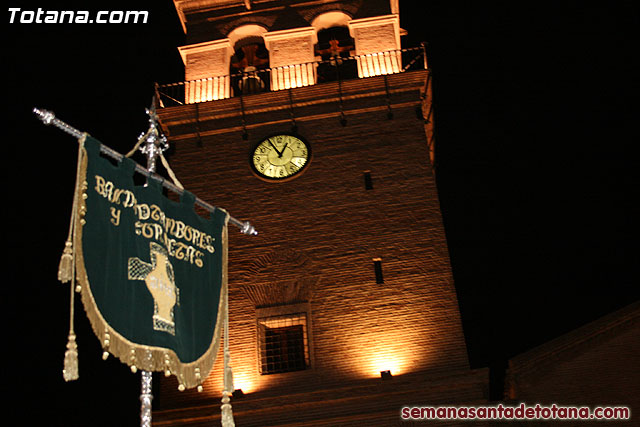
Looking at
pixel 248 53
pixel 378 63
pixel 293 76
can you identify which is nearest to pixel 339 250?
pixel 293 76

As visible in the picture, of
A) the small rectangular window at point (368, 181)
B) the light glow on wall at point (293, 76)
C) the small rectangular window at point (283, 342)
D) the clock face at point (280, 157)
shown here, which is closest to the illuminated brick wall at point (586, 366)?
the small rectangular window at point (283, 342)

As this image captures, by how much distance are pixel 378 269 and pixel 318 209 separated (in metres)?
2.18

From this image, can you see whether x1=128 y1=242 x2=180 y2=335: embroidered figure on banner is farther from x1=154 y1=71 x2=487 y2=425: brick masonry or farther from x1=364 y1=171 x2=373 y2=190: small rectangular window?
x1=364 y1=171 x2=373 y2=190: small rectangular window

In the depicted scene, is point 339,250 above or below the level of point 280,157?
below

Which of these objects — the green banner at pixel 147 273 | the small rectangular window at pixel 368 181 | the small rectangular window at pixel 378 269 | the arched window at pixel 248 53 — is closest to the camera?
the green banner at pixel 147 273

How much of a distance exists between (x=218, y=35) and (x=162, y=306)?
534 inches

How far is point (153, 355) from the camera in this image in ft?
33.7

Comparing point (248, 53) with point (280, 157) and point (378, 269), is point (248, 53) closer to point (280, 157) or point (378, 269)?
point (280, 157)

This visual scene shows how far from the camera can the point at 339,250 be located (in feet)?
60.7

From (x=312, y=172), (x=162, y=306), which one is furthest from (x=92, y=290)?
(x=312, y=172)

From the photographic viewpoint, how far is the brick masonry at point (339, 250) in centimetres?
1664

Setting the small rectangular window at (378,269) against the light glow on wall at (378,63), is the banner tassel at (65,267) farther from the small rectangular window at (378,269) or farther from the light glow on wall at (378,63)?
the light glow on wall at (378,63)

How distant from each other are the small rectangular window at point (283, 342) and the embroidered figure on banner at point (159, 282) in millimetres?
6884

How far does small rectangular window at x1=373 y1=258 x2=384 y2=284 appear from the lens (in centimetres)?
1792
